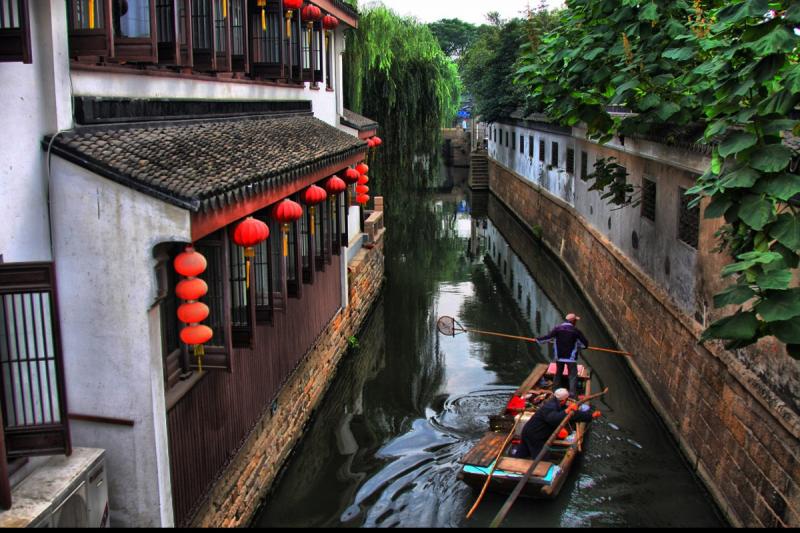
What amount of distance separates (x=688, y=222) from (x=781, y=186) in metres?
5.78

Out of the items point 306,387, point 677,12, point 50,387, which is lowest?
point 306,387

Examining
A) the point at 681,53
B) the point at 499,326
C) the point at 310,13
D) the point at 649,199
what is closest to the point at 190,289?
the point at 681,53

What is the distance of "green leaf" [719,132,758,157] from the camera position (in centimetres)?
664

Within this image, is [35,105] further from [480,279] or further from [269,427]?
[480,279]

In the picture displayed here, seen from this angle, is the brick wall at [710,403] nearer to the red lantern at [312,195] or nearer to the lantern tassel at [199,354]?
the red lantern at [312,195]

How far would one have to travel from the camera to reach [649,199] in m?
14.6

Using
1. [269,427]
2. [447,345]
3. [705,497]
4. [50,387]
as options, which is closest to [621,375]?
[447,345]

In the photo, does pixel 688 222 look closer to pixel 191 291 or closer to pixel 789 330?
pixel 789 330

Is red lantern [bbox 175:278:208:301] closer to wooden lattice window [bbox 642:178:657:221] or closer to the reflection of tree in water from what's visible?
the reflection of tree in water

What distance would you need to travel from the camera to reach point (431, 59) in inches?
966

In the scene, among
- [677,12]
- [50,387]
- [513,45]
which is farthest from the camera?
[513,45]

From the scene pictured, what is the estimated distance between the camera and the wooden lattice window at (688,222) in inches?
456

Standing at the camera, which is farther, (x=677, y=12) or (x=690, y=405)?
(x=677, y=12)

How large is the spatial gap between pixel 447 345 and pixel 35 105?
11534 mm
